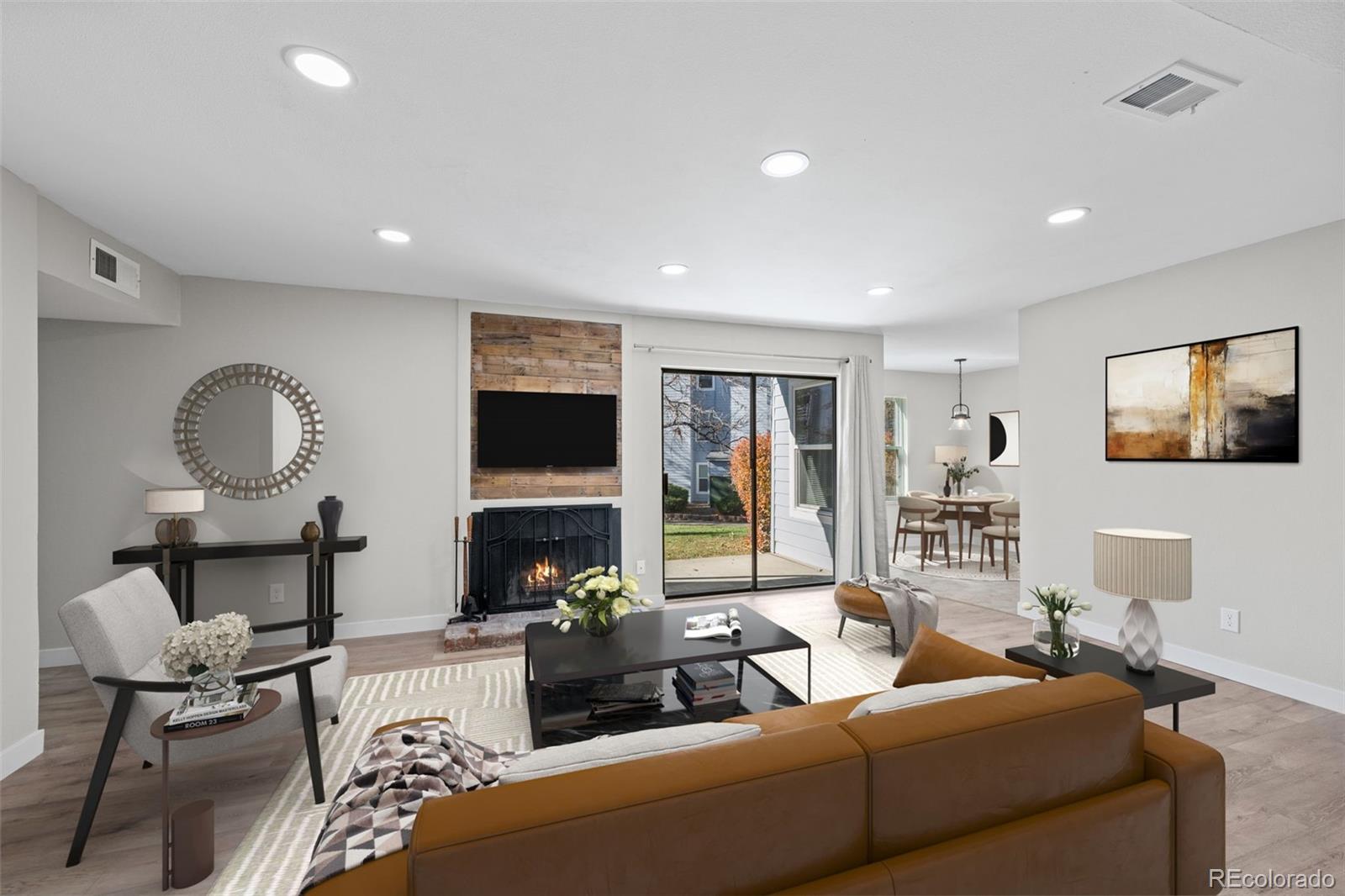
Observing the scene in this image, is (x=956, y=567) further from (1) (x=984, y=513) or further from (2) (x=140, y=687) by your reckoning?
(2) (x=140, y=687)

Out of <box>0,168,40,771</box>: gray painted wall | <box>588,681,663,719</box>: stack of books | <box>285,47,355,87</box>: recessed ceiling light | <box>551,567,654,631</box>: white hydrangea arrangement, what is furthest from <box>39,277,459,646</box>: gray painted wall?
<box>285,47,355,87</box>: recessed ceiling light

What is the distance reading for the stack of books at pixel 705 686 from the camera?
9.05ft

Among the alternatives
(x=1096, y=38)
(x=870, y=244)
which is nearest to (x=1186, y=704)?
(x=870, y=244)

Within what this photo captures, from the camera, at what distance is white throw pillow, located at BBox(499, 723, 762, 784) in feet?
3.69

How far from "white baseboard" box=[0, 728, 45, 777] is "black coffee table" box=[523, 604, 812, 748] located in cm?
211

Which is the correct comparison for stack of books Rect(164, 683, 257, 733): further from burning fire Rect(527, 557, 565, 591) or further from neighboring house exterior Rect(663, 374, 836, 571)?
neighboring house exterior Rect(663, 374, 836, 571)

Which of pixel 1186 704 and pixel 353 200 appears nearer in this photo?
pixel 353 200

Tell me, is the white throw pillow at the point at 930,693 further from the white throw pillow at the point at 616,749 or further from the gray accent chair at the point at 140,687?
the gray accent chair at the point at 140,687

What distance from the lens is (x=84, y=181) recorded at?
2.63 metres

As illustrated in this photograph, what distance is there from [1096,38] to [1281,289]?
2762mm

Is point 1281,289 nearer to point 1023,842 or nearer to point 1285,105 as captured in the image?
point 1285,105

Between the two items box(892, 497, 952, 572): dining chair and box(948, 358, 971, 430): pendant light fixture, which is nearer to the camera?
box(892, 497, 952, 572): dining chair

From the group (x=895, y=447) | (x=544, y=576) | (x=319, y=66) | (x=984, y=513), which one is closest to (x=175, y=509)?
(x=544, y=576)

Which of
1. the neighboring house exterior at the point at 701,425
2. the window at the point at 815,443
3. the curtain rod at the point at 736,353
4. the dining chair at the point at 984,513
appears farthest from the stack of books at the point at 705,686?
the dining chair at the point at 984,513
